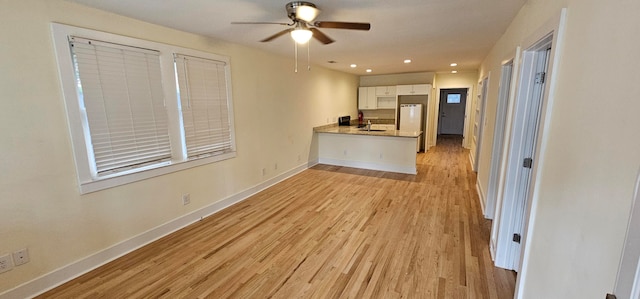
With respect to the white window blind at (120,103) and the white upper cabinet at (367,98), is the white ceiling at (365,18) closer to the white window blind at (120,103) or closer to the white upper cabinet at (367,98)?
the white window blind at (120,103)

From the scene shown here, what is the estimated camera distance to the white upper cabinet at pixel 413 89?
23.3ft

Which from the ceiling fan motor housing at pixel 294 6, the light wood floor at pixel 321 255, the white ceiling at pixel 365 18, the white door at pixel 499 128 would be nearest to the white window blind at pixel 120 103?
the white ceiling at pixel 365 18

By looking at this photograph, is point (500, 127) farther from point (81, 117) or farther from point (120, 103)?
point (81, 117)

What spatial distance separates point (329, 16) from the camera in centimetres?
250

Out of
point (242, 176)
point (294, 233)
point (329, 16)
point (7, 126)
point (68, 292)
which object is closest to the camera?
point (7, 126)

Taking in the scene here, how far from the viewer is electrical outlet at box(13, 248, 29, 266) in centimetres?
198

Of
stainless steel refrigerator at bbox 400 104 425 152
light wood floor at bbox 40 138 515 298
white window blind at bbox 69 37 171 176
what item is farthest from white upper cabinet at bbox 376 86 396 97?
white window blind at bbox 69 37 171 176

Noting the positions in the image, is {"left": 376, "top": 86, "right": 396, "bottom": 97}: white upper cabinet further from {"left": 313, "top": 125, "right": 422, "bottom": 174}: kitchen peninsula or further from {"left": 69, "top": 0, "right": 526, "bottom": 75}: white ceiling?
{"left": 69, "top": 0, "right": 526, "bottom": 75}: white ceiling

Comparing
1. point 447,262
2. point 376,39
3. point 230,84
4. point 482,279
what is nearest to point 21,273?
point 230,84

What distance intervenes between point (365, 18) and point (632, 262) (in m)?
2.50

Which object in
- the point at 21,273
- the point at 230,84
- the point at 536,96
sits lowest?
the point at 21,273

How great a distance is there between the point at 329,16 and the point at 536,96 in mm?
1905

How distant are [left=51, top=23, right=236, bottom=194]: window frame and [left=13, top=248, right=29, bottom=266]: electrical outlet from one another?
55cm

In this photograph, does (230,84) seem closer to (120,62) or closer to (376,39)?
(120,62)
